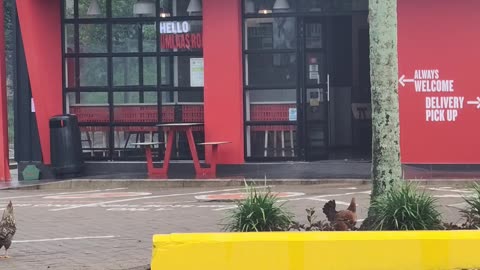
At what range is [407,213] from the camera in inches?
292

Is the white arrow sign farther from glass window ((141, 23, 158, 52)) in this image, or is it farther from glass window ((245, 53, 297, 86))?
glass window ((141, 23, 158, 52))

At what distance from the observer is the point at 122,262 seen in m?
8.20

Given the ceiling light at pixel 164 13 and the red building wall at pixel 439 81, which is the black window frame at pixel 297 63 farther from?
the ceiling light at pixel 164 13

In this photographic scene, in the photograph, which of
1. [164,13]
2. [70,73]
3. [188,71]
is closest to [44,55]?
[70,73]

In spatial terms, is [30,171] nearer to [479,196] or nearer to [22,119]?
[22,119]

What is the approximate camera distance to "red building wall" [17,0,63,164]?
17469mm

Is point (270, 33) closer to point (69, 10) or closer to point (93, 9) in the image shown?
point (93, 9)

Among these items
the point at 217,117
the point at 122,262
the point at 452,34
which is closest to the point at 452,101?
the point at 452,34

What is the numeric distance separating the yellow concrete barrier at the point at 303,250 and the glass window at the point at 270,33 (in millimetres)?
10970

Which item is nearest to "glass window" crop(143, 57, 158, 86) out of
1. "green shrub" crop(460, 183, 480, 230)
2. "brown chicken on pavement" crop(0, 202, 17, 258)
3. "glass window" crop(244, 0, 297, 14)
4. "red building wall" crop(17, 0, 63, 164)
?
"red building wall" crop(17, 0, 63, 164)

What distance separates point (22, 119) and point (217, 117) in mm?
4752

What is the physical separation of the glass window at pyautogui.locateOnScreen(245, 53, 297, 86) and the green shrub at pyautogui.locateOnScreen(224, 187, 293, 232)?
382 inches

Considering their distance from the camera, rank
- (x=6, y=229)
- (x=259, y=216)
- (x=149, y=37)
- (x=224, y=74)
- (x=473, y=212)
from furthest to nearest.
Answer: (x=149, y=37) < (x=224, y=74) < (x=6, y=229) < (x=473, y=212) < (x=259, y=216)

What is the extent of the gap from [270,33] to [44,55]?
16.5 feet
